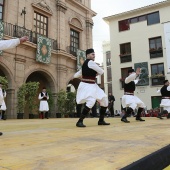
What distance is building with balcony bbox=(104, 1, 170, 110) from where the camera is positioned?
21.4m

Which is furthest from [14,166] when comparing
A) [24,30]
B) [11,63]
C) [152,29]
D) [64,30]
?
[152,29]

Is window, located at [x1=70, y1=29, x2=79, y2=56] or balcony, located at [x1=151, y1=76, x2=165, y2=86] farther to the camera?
balcony, located at [x1=151, y1=76, x2=165, y2=86]

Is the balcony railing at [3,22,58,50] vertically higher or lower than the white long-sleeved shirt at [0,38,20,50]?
higher

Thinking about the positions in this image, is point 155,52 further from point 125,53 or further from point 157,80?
point 125,53

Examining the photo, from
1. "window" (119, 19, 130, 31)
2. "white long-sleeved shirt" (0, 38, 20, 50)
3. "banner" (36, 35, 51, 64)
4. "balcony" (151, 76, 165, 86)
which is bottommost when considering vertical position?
"white long-sleeved shirt" (0, 38, 20, 50)

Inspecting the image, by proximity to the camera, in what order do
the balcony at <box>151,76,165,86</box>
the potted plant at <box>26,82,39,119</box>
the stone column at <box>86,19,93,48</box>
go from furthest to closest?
the balcony at <box>151,76,165,86</box> < the stone column at <box>86,19,93,48</box> < the potted plant at <box>26,82,39,119</box>

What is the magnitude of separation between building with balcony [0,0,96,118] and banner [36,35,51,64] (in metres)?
0.29

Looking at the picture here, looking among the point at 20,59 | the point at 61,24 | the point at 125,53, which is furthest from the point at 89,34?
the point at 20,59

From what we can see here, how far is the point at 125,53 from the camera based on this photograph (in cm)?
2352

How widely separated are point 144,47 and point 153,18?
9.80 ft

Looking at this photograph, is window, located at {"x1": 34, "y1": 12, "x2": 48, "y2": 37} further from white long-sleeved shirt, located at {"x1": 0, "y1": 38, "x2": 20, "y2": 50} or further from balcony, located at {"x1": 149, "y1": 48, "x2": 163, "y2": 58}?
white long-sleeved shirt, located at {"x1": 0, "y1": 38, "x2": 20, "y2": 50}

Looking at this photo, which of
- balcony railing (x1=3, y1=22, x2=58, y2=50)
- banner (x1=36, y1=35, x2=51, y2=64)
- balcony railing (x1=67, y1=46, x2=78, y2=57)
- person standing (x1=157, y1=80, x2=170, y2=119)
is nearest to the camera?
person standing (x1=157, y1=80, x2=170, y2=119)

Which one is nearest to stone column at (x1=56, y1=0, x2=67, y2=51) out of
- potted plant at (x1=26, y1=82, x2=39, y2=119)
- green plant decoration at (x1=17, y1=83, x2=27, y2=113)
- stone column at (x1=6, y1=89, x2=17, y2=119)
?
potted plant at (x1=26, y1=82, x2=39, y2=119)

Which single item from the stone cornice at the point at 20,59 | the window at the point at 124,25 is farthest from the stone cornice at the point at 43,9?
the window at the point at 124,25
